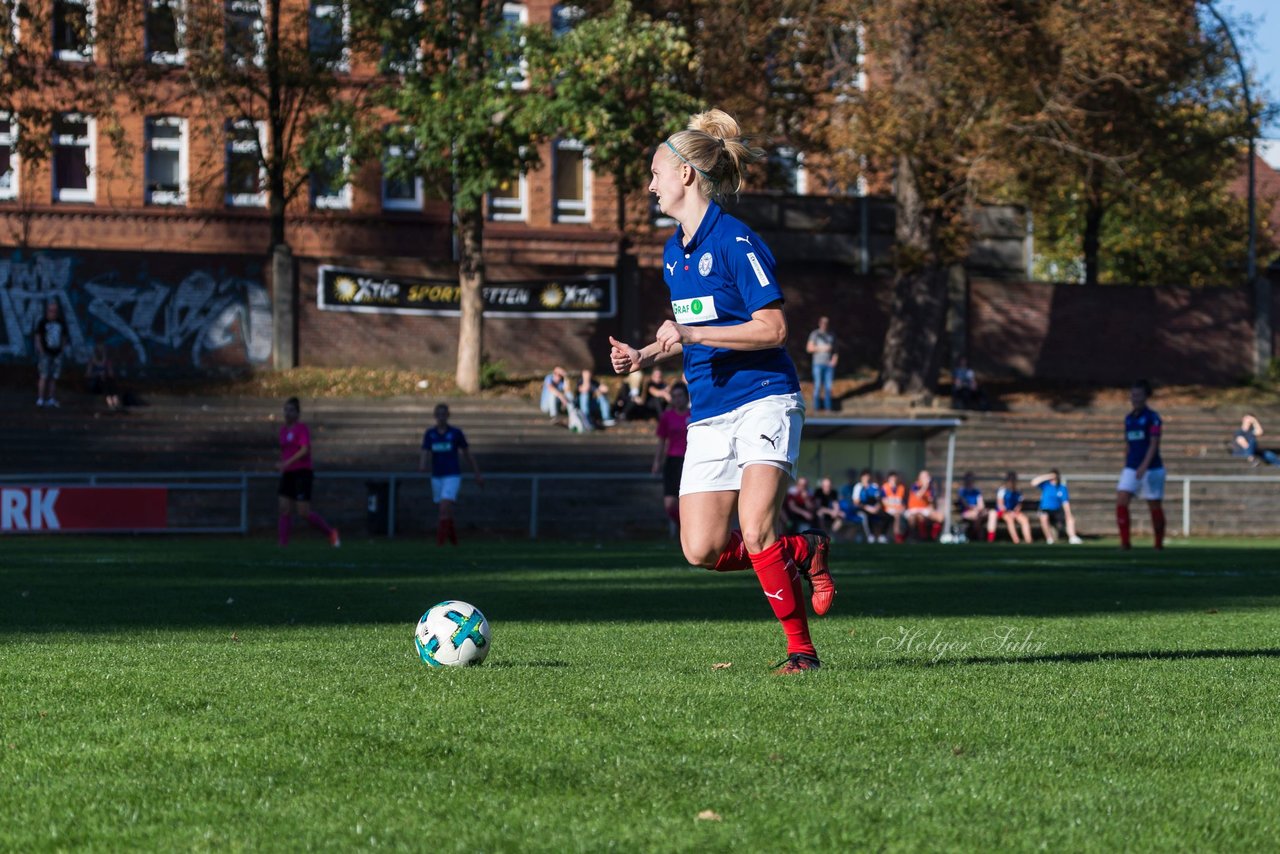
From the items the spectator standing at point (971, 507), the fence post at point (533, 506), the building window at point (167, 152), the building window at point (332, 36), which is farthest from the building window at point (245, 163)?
the spectator standing at point (971, 507)

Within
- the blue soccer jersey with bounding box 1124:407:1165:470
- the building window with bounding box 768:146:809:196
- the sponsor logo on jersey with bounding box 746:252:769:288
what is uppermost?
the building window with bounding box 768:146:809:196

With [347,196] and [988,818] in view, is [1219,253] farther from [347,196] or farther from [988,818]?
[988,818]

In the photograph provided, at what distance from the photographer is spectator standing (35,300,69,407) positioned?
32.8 metres

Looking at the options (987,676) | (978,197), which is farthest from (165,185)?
(987,676)

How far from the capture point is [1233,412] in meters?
39.1

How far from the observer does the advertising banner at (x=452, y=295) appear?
38.8m

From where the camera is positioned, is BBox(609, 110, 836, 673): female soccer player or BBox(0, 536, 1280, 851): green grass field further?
BBox(609, 110, 836, 673): female soccer player

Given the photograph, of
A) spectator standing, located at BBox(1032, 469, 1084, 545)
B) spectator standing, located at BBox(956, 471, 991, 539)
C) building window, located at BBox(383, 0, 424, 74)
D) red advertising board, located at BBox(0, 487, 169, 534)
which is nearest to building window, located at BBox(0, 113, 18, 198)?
building window, located at BBox(383, 0, 424, 74)

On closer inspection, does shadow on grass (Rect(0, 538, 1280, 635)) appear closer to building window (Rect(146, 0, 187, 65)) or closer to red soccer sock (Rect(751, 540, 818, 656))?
red soccer sock (Rect(751, 540, 818, 656))

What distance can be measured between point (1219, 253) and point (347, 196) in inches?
1047

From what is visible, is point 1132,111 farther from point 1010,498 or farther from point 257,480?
point 257,480

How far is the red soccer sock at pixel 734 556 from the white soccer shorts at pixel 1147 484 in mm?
16045

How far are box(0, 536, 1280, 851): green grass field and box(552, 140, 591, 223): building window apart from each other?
126 feet

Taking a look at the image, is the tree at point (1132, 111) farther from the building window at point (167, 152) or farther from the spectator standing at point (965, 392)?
the building window at point (167, 152)
